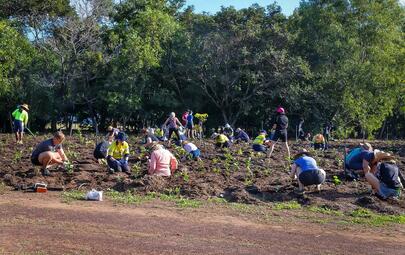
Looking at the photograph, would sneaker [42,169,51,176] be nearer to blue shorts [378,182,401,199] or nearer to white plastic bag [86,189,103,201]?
white plastic bag [86,189,103,201]

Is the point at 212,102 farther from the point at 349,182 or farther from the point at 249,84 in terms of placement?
the point at 349,182

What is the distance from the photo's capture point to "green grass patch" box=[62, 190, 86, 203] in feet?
36.1

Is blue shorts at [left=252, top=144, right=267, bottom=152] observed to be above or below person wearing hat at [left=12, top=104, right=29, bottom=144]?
below

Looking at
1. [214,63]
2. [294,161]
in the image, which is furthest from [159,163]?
[214,63]

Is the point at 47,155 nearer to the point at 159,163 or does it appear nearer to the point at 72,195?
the point at 72,195

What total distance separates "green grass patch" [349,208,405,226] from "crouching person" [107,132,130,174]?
6.04 meters

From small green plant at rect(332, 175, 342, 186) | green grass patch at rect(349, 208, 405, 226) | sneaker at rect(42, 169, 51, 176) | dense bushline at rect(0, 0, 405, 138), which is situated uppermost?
dense bushline at rect(0, 0, 405, 138)

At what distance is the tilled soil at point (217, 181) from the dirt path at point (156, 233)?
1.73 m

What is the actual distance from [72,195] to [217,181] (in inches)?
139

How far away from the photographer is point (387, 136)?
45.7 metres

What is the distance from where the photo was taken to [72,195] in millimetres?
11438

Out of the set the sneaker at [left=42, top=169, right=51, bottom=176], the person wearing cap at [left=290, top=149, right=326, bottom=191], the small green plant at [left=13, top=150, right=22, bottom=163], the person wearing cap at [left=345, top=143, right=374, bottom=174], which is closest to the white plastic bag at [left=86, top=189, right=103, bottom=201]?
the sneaker at [left=42, top=169, right=51, bottom=176]

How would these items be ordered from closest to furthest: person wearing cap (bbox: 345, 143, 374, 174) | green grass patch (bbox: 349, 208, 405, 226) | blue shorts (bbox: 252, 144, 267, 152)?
green grass patch (bbox: 349, 208, 405, 226) → person wearing cap (bbox: 345, 143, 374, 174) → blue shorts (bbox: 252, 144, 267, 152)

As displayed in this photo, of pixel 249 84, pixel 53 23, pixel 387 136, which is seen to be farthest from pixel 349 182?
pixel 387 136
